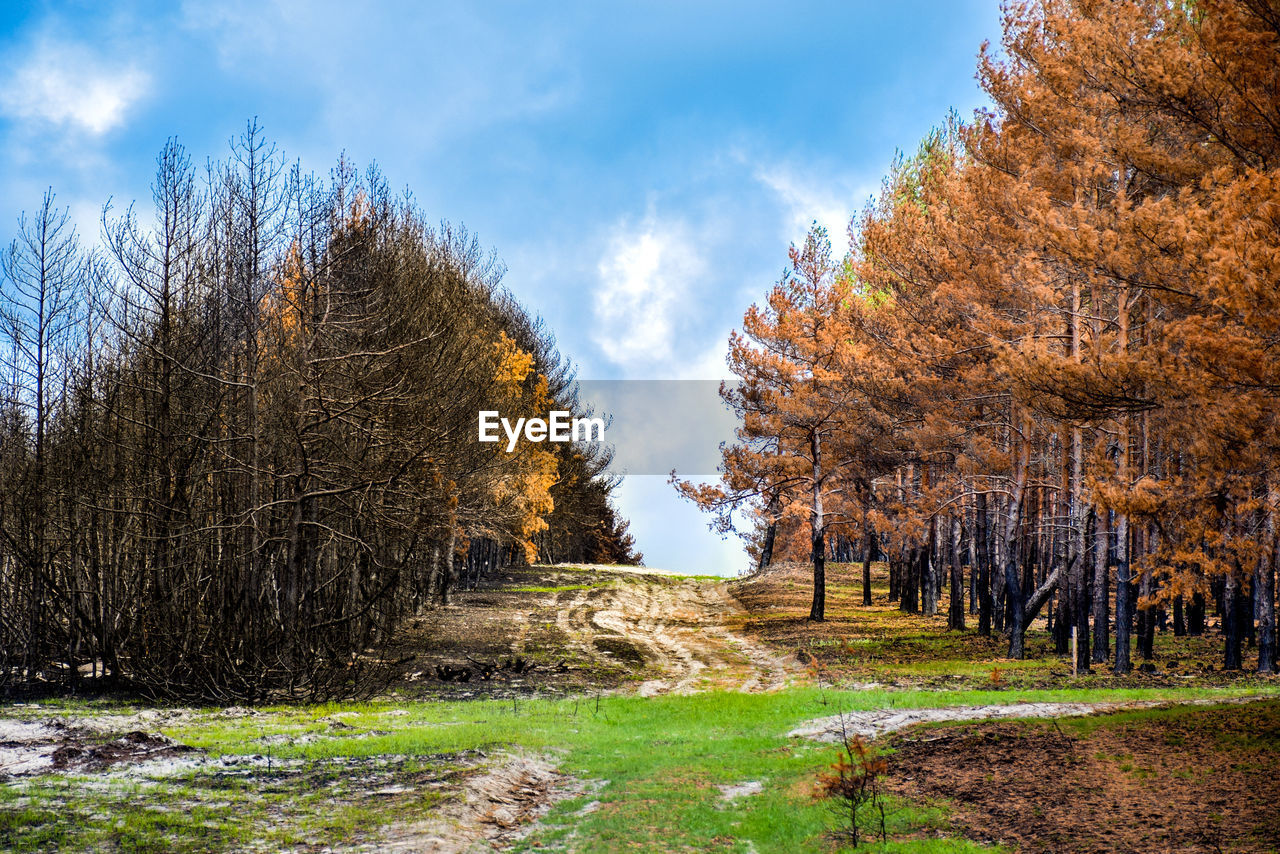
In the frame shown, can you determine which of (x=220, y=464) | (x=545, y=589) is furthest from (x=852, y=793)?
(x=545, y=589)

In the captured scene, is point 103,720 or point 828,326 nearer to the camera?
point 103,720

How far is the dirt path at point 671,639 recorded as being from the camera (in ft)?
66.2

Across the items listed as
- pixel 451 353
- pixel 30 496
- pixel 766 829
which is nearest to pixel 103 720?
pixel 30 496

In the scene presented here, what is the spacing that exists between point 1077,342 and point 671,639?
1409cm

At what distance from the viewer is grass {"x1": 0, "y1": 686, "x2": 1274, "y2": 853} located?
311 inches

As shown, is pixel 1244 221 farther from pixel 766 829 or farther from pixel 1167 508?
pixel 766 829

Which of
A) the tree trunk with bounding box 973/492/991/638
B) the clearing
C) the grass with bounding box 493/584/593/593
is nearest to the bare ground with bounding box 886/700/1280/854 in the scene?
the clearing

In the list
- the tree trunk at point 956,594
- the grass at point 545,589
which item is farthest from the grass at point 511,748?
the grass at point 545,589

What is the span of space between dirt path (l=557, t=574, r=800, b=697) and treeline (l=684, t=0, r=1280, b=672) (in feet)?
14.6

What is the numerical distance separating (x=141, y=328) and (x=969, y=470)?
20.0 m

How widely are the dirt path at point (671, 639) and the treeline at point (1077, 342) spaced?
4.46 meters

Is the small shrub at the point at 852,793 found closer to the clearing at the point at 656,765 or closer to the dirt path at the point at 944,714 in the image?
the clearing at the point at 656,765

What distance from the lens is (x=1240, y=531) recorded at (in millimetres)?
20000

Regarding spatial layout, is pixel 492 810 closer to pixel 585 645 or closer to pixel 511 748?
pixel 511 748
